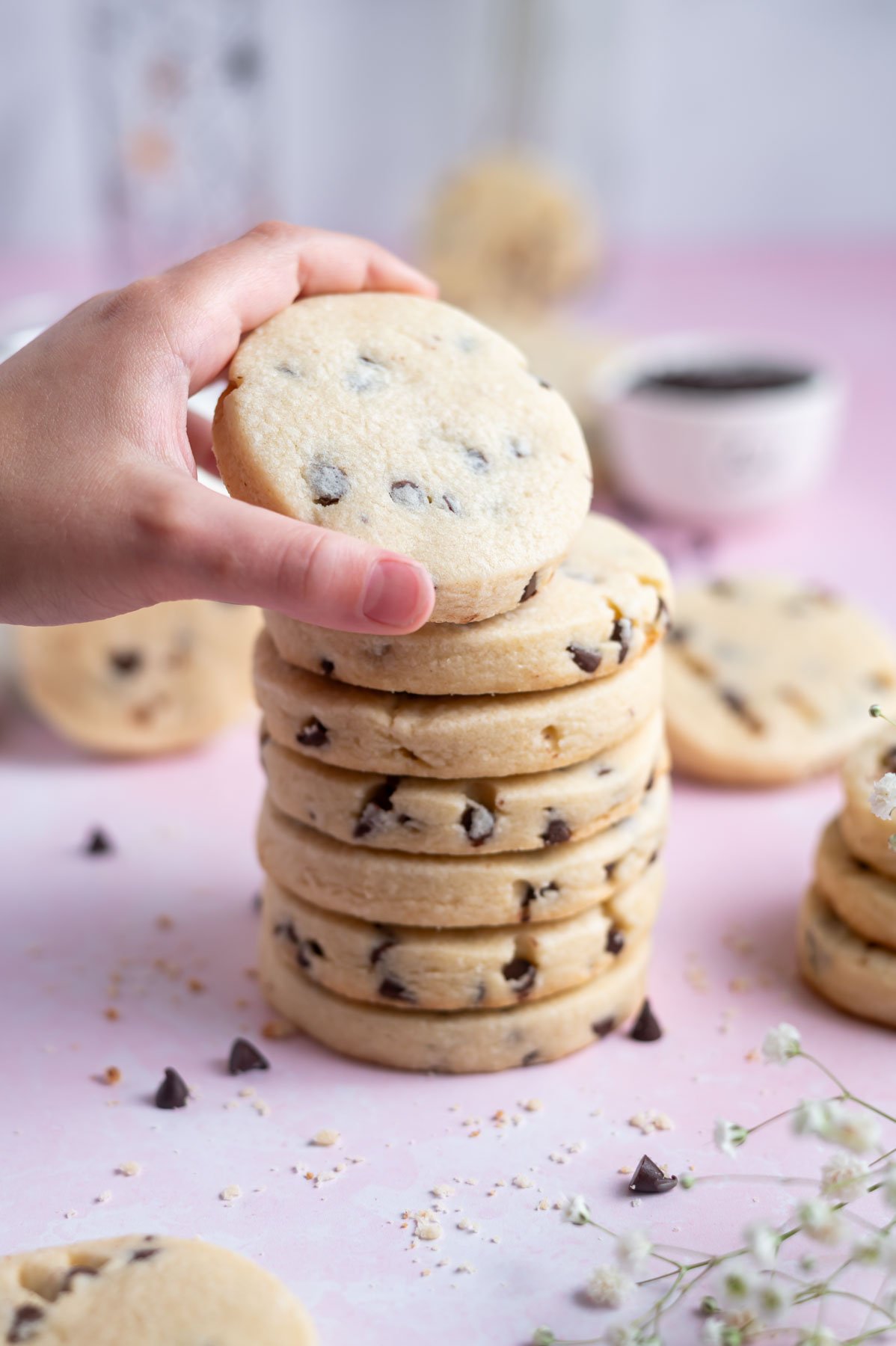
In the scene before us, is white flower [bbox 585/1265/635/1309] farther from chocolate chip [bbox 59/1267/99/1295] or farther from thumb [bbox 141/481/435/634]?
thumb [bbox 141/481/435/634]

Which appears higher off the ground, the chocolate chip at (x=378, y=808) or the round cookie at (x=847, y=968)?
the chocolate chip at (x=378, y=808)

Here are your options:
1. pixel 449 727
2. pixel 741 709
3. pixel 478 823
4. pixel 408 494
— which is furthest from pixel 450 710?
pixel 741 709

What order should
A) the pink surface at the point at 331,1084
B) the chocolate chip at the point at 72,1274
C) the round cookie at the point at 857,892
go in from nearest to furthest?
the chocolate chip at the point at 72,1274 < the pink surface at the point at 331,1084 < the round cookie at the point at 857,892

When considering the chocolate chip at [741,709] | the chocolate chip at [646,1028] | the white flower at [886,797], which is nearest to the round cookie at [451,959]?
the chocolate chip at [646,1028]

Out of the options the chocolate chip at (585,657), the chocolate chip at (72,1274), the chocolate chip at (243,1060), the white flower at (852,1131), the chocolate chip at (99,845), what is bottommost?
the chocolate chip at (99,845)

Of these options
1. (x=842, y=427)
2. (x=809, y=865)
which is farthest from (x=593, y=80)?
(x=809, y=865)

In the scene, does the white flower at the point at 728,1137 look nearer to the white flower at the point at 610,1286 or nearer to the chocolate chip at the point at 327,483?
the white flower at the point at 610,1286

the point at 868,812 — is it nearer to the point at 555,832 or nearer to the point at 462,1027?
the point at 555,832
